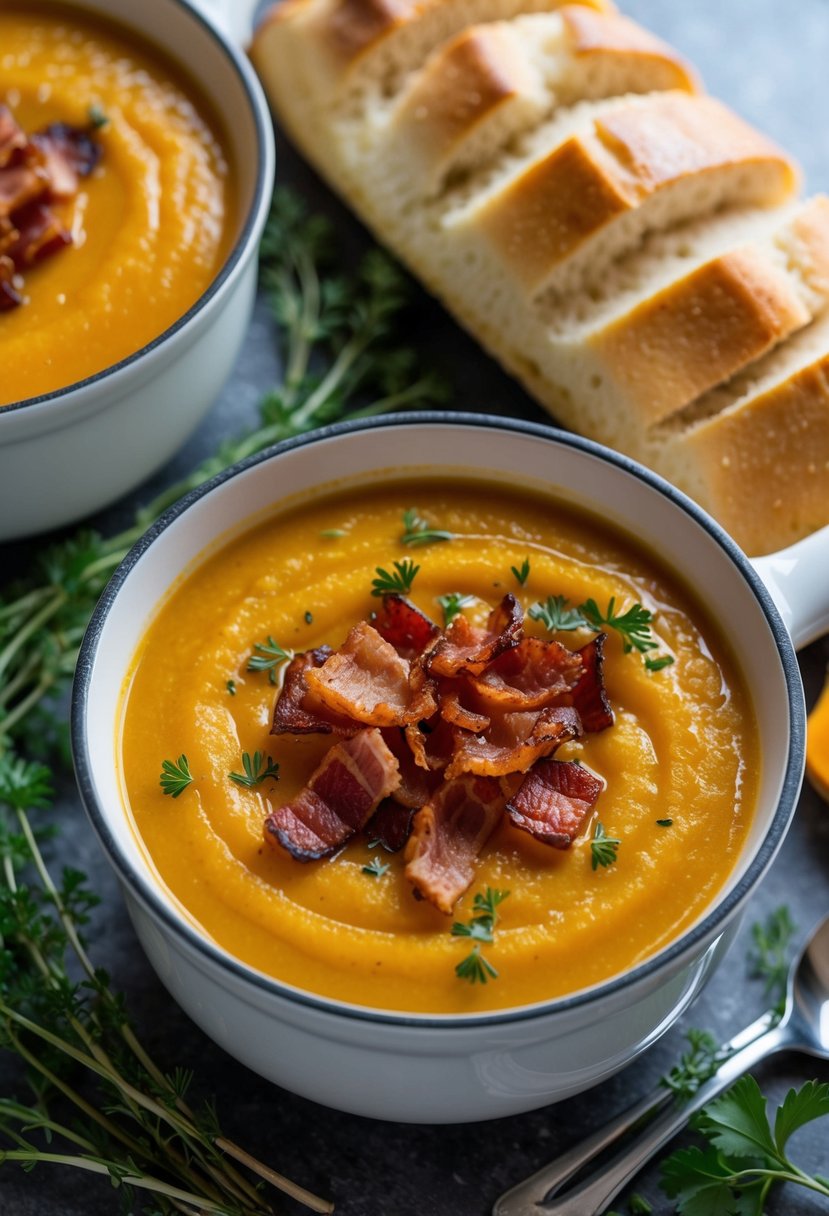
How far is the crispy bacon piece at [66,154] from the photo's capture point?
3.48m

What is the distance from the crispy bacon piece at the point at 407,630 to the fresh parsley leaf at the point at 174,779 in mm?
455

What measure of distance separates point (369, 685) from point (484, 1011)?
627mm

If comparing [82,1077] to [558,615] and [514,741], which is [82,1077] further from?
[558,615]

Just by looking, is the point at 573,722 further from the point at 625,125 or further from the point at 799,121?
the point at 799,121

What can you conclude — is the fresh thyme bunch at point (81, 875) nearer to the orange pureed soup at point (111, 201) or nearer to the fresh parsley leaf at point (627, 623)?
the orange pureed soup at point (111, 201)

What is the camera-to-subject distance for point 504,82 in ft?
12.0

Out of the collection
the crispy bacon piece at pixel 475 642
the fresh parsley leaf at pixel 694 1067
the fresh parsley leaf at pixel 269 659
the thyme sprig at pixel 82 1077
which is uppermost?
the fresh parsley leaf at pixel 269 659

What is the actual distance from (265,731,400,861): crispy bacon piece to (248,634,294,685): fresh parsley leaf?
31 cm

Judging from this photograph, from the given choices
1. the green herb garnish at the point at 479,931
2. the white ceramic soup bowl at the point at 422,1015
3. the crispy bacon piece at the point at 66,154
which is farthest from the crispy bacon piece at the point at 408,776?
the crispy bacon piece at the point at 66,154

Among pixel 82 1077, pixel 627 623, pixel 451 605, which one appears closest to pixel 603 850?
pixel 627 623

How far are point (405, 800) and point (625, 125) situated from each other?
1.89 m

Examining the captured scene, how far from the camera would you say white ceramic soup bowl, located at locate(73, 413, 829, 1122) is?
2.26m

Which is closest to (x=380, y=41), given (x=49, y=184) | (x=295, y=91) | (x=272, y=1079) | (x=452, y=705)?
(x=295, y=91)

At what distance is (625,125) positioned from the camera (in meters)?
3.54
